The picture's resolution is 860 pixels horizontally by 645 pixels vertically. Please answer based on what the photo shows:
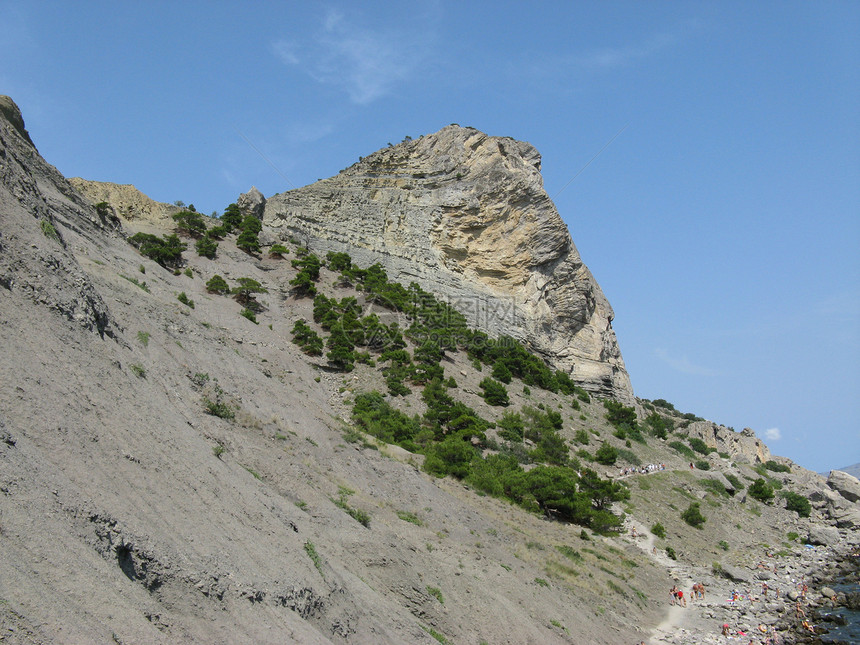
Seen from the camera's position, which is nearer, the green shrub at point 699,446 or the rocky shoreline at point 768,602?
the rocky shoreline at point 768,602

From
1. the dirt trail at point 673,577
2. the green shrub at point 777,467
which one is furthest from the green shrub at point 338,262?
the green shrub at point 777,467

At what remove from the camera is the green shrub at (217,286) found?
34.5 m

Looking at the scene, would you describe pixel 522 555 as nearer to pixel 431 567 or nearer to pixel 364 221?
pixel 431 567

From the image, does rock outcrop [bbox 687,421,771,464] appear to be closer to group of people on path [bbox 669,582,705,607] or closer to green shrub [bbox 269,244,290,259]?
group of people on path [bbox 669,582,705,607]

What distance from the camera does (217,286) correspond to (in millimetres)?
34625

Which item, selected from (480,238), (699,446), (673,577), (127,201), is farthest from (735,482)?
(127,201)

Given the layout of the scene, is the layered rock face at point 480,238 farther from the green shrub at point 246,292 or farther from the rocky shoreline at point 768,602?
the rocky shoreline at point 768,602

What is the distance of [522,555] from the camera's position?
17609 mm

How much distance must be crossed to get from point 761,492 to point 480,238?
2670 cm

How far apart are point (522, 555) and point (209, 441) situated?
10.1m

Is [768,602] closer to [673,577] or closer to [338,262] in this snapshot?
[673,577]

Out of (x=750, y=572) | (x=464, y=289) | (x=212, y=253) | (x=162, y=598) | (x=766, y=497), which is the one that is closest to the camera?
(x=162, y=598)

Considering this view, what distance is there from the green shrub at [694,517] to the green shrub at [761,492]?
853 cm

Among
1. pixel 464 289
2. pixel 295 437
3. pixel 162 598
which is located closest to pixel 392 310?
pixel 464 289
